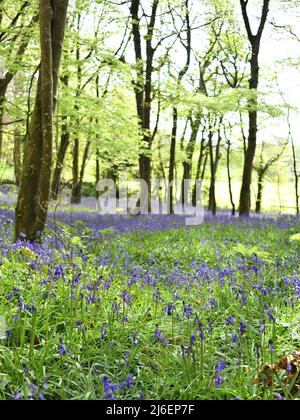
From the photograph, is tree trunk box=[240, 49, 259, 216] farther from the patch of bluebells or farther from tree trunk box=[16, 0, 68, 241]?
tree trunk box=[16, 0, 68, 241]

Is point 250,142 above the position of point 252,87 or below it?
below

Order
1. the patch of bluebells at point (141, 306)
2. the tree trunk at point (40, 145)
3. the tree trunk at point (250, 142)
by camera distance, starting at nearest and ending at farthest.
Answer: the patch of bluebells at point (141, 306) < the tree trunk at point (40, 145) < the tree trunk at point (250, 142)

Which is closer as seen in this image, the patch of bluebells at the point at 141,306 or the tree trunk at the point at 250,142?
the patch of bluebells at the point at 141,306

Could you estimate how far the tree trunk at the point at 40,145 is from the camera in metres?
5.58

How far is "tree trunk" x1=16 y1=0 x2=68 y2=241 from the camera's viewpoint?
5578mm

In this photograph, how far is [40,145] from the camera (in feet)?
19.5

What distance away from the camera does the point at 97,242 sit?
716cm

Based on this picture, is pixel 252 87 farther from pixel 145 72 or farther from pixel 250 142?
pixel 145 72

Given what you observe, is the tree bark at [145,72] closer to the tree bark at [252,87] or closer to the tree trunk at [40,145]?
the tree bark at [252,87]

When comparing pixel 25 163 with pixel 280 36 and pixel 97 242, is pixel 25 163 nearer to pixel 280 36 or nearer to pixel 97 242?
pixel 97 242

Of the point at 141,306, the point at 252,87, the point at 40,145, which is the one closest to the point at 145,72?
the point at 252,87

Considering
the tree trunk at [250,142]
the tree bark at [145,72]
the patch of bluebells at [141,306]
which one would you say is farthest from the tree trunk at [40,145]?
the tree trunk at [250,142]
